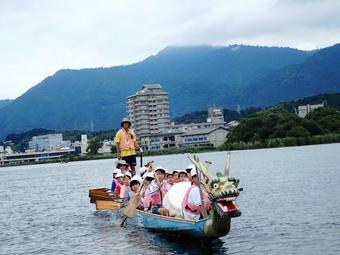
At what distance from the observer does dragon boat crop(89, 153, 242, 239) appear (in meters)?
15.9

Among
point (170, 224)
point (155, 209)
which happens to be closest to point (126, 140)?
point (155, 209)

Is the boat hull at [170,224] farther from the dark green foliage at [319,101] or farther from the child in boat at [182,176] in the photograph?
the dark green foliage at [319,101]

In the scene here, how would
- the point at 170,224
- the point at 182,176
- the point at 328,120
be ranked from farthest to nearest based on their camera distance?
the point at 328,120 → the point at 182,176 → the point at 170,224

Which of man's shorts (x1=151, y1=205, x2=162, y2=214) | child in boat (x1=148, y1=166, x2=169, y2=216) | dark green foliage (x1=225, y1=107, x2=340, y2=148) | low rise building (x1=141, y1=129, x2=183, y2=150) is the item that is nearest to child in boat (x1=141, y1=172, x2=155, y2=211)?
child in boat (x1=148, y1=166, x2=169, y2=216)

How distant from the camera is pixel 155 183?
21875mm

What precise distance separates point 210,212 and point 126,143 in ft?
36.1

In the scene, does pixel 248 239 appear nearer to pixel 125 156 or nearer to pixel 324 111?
pixel 125 156

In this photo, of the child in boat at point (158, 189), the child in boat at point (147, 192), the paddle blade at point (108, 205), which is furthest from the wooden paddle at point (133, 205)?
the paddle blade at point (108, 205)

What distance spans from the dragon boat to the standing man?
682 cm

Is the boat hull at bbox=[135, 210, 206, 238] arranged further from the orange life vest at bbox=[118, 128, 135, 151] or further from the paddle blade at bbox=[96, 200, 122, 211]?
the orange life vest at bbox=[118, 128, 135, 151]

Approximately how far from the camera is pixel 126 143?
2719cm

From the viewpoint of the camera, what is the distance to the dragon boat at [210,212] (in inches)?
626

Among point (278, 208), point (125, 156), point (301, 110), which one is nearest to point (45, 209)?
point (125, 156)

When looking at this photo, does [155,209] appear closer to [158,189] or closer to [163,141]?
[158,189]
